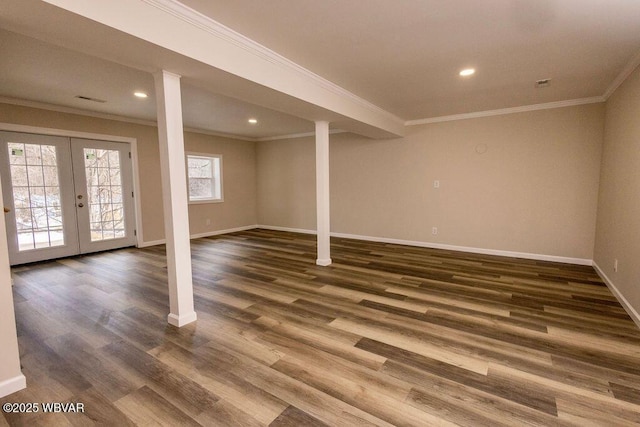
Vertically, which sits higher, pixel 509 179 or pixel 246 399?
pixel 509 179

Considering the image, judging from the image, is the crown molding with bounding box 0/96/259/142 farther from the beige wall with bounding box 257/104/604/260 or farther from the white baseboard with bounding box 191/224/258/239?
the beige wall with bounding box 257/104/604/260

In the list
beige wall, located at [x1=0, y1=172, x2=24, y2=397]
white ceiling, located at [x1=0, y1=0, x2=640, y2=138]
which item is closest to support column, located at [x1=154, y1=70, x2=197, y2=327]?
white ceiling, located at [x1=0, y1=0, x2=640, y2=138]

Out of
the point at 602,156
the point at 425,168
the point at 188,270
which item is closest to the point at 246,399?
the point at 188,270

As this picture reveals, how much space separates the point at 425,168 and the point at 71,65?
212 inches

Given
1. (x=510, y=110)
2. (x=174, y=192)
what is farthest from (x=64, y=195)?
(x=510, y=110)

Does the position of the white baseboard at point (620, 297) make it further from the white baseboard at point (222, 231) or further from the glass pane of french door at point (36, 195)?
the glass pane of french door at point (36, 195)

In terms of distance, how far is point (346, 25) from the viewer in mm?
2357

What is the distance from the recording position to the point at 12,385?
186cm

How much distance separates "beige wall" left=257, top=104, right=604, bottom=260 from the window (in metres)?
2.23

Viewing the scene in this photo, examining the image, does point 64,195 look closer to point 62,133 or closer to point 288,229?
point 62,133

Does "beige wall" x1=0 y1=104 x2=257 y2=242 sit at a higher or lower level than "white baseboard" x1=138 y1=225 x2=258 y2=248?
higher

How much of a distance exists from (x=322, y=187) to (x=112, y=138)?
410 cm

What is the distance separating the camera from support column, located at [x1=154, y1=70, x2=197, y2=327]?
2.53 m

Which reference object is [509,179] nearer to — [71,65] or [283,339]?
[283,339]
